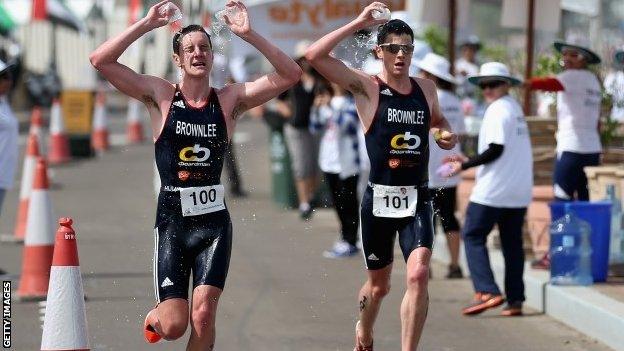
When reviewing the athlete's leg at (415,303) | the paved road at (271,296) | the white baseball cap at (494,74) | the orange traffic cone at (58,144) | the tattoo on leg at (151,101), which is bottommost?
the paved road at (271,296)

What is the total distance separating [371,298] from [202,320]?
161cm

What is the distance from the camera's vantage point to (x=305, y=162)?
18.1 m

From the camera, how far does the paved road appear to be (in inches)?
384

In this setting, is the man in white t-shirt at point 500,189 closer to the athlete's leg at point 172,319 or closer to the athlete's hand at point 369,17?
the athlete's hand at point 369,17

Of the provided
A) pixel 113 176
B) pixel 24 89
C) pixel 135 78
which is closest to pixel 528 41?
pixel 135 78

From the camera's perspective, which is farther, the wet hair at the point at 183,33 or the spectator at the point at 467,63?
the spectator at the point at 467,63

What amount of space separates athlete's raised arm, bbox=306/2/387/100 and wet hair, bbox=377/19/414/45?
25 centimetres

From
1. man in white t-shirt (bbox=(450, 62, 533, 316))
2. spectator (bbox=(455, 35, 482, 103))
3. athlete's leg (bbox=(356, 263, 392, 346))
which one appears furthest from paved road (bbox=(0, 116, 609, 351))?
spectator (bbox=(455, 35, 482, 103))

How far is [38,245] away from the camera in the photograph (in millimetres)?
11648

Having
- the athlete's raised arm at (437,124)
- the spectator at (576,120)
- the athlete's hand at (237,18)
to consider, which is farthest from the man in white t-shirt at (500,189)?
the athlete's hand at (237,18)

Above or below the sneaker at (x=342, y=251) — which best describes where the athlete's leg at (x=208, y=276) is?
above

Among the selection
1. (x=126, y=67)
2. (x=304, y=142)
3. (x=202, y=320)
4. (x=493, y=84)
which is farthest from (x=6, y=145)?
(x=304, y=142)

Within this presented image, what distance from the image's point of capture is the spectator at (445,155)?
12.4m

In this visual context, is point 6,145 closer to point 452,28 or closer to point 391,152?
point 391,152
